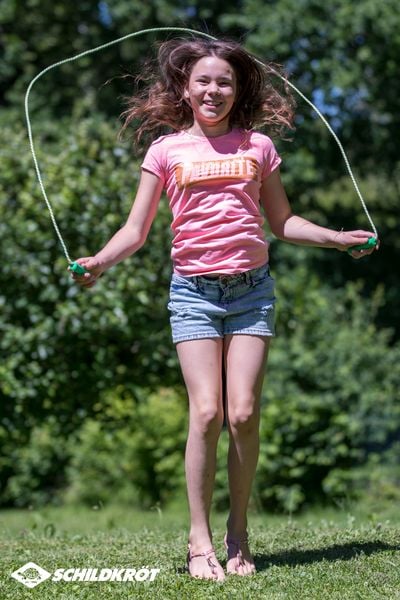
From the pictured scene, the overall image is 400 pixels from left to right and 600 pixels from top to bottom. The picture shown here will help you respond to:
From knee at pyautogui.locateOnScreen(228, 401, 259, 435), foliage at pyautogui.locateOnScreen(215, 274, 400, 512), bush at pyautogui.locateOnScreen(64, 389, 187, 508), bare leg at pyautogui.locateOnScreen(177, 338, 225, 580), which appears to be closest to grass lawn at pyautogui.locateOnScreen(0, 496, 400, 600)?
bare leg at pyautogui.locateOnScreen(177, 338, 225, 580)

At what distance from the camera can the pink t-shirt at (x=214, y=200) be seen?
3.42 meters

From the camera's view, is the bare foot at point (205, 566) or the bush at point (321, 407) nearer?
the bare foot at point (205, 566)

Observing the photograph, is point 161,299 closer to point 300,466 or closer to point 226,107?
point 300,466

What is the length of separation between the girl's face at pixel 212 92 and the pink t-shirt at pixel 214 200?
0.24ft

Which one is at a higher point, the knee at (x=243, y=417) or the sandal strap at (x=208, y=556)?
the knee at (x=243, y=417)

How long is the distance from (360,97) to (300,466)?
4.86 meters

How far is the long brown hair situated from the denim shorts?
0.62 metres

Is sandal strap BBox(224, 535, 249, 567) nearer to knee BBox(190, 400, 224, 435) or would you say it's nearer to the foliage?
knee BBox(190, 400, 224, 435)

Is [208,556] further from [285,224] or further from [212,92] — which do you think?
[212,92]

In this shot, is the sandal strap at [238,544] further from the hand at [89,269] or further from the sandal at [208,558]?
the hand at [89,269]

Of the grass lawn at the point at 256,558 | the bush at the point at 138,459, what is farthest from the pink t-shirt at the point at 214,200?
the bush at the point at 138,459

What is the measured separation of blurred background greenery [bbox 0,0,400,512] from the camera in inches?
299

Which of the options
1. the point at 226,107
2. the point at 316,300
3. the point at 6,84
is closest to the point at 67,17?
the point at 6,84

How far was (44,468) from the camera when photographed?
12023 mm
